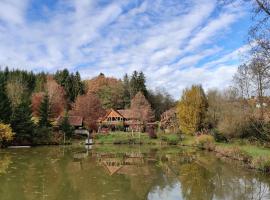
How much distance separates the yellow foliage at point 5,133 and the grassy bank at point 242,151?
20.4 meters

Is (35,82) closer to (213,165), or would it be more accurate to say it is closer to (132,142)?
(132,142)

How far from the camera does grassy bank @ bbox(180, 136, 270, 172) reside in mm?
19938

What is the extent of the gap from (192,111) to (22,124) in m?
20.9

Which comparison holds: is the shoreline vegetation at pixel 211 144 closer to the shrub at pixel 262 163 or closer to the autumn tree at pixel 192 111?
the shrub at pixel 262 163

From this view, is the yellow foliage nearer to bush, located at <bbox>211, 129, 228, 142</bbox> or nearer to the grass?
the grass

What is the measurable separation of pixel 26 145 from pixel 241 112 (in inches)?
958

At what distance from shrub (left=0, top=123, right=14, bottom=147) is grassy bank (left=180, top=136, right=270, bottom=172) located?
66.7 feet

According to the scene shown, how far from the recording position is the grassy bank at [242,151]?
1994 cm

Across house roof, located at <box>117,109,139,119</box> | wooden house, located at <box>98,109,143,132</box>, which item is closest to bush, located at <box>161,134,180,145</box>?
wooden house, located at <box>98,109,143,132</box>

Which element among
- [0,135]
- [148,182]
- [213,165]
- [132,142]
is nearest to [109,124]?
[132,142]

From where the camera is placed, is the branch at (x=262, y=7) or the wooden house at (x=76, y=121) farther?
the wooden house at (x=76, y=121)

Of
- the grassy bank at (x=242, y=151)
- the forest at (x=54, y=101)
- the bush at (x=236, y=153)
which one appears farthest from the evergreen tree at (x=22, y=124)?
the bush at (x=236, y=153)

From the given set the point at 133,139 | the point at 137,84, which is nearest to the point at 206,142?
the point at 133,139

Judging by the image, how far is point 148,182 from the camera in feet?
52.8
